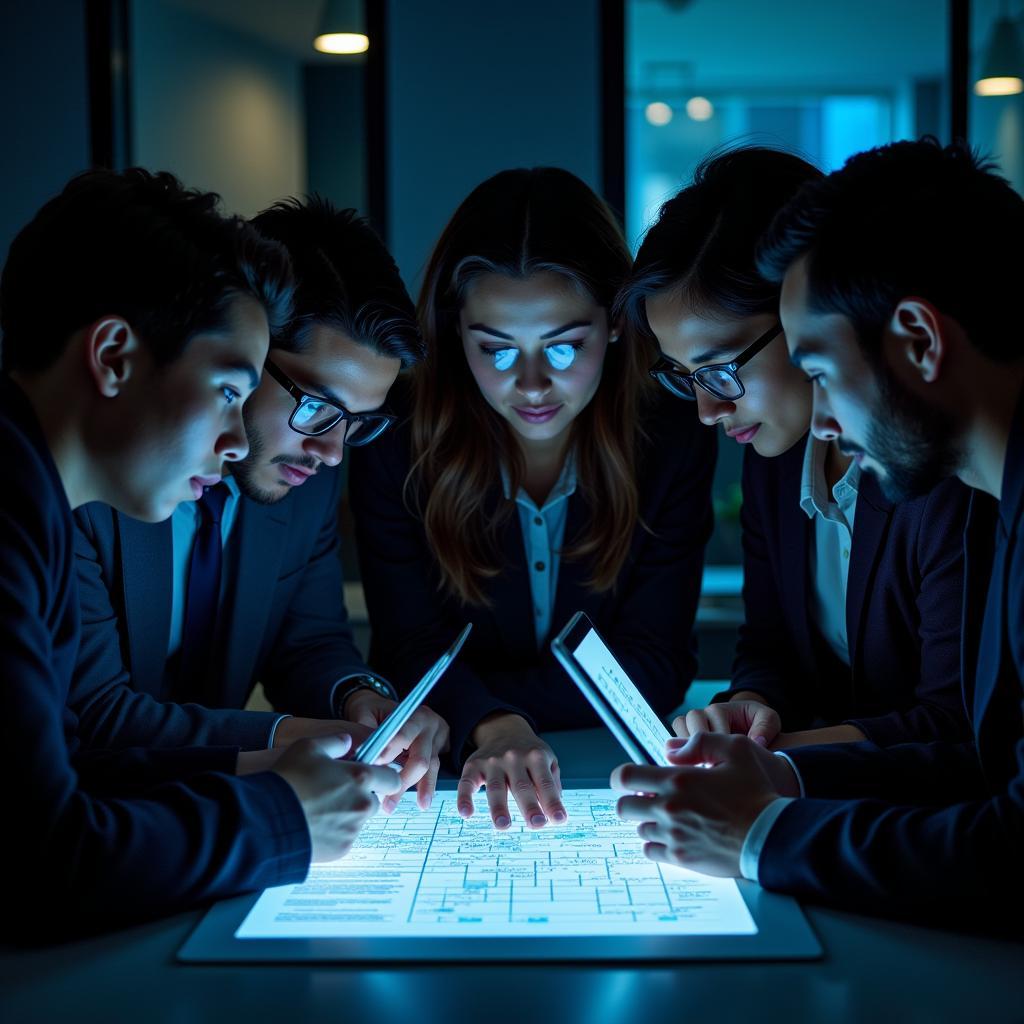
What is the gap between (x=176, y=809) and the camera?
1162mm

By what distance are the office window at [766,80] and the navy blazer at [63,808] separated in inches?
123

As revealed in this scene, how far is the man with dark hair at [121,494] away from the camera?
108 cm

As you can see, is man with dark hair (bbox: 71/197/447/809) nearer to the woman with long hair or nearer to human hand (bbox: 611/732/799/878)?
the woman with long hair

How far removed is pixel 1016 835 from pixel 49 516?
39.5 inches

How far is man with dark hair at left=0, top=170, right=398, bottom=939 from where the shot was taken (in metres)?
1.08

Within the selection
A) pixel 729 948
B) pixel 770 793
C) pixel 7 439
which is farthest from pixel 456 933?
pixel 7 439

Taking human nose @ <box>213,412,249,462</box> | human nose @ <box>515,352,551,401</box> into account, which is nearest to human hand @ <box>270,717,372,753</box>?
human nose @ <box>213,412,249,462</box>

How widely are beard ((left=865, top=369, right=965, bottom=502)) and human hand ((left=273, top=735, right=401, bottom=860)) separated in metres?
0.70

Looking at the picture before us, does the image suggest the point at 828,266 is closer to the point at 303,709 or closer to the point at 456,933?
the point at 456,933

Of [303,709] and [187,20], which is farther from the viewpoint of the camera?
[187,20]

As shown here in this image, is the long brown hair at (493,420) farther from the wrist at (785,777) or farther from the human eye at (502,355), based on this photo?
the wrist at (785,777)

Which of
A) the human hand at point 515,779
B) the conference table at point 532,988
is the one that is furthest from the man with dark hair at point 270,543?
the conference table at point 532,988

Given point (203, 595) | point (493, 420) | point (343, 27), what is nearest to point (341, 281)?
point (493, 420)

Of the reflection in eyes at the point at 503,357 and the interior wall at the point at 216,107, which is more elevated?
the interior wall at the point at 216,107
